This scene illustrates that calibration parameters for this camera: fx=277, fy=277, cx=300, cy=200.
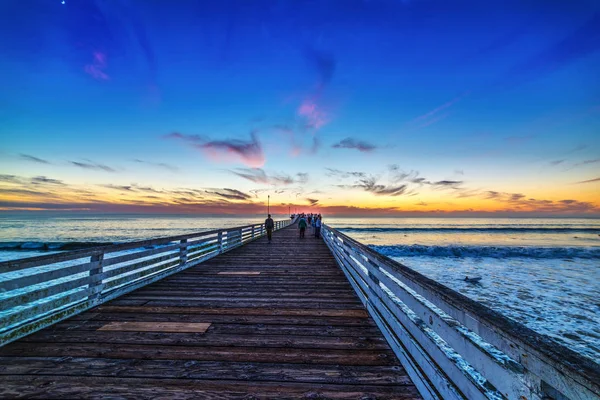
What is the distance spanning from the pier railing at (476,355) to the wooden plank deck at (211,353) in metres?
0.34

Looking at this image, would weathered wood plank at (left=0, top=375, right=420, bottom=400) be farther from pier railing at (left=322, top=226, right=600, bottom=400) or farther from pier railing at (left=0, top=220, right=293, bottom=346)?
pier railing at (left=0, top=220, right=293, bottom=346)

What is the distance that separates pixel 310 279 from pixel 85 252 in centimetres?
527

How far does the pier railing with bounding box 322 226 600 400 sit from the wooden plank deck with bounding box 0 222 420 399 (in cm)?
34

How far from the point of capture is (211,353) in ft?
11.6

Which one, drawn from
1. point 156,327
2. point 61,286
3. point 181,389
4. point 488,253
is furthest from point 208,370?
point 488,253

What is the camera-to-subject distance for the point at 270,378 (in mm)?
3010

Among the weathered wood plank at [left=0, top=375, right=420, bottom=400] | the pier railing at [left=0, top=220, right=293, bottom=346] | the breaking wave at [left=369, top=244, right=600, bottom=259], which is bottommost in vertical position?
the breaking wave at [left=369, top=244, right=600, bottom=259]

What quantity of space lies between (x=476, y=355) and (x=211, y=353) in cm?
300

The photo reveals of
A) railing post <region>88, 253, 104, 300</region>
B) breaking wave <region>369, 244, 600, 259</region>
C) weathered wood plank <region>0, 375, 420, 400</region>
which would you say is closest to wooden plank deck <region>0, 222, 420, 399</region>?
weathered wood plank <region>0, 375, 420, 400</region>

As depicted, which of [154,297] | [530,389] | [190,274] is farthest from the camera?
[190,274]

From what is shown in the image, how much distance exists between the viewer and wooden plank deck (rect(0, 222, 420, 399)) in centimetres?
282

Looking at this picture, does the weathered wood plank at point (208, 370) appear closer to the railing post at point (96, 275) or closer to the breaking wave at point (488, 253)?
the railing post at point (96, 275)

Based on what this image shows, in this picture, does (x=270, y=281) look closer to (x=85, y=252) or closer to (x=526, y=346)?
(x=85, y=252)

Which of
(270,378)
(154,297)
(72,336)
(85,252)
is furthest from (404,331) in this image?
(85,252)
